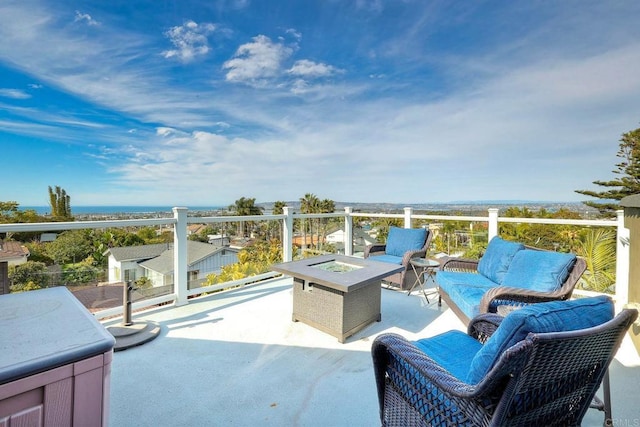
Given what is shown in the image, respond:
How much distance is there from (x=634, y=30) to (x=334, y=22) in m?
6.10

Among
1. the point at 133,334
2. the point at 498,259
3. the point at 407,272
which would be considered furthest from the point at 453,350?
the point at 133,334

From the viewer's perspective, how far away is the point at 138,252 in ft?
11.8

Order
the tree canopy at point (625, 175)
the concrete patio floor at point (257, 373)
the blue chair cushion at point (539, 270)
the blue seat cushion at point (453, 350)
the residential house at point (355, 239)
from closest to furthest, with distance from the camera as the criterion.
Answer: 1. the blue seat cushion at point (453, 350)
2. the concrete patio floor at point (257, 373)
3. the blue chair cushion at point (539, 270)
4. the residential house at point (355, 239)
5. the tree canopy at point (625, 175)

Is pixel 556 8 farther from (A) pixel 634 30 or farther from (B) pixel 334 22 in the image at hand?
(B) pixel 334 22

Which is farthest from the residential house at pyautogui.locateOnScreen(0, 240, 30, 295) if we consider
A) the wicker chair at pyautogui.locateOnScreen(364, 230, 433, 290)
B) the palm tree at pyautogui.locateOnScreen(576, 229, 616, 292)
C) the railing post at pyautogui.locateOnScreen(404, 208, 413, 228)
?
the palm tree at pyautogui.locateOnScreen(576, 229, 616, 292)

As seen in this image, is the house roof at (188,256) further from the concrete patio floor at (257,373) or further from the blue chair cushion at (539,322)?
the blue chair cushion at (539,322)

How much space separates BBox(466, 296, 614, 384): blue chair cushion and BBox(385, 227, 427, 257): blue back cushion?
357 cm

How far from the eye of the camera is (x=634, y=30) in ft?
19.4

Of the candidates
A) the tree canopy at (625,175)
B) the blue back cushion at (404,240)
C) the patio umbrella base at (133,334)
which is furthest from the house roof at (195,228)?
the tree canopy at (625,175)

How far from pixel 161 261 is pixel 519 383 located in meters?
3.92

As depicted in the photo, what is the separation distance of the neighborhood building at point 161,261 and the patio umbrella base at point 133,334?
21.5 inches

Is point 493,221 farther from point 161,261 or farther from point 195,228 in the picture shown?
point 161,261

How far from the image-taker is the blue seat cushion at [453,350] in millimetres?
1608

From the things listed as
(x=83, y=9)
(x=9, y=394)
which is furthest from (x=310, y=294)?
(x=83, y=9)
